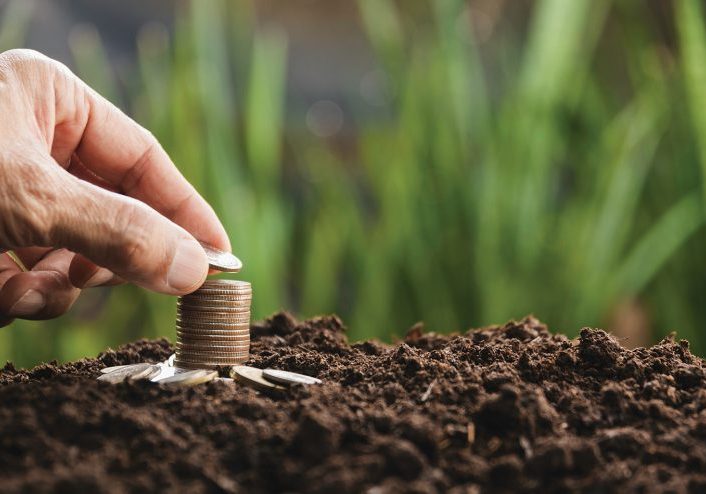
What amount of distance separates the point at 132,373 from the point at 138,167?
0.42 m

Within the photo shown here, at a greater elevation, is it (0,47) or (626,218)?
(0,47)

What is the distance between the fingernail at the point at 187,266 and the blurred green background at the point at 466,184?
94cm

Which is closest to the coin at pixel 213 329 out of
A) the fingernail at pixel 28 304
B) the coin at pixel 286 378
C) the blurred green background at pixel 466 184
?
the coin at pixel 286 378

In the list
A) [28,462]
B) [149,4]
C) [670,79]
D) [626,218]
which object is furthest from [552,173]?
[149,4]

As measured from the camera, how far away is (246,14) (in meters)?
3.29

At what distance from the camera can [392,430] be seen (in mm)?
625

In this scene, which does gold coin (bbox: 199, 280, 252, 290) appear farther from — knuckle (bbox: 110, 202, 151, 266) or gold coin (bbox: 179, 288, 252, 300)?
knuckle (bbox: 110, 202, 151, 266)

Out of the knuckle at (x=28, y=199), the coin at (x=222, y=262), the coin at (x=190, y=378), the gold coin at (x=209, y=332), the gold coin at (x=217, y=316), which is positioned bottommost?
the coin at (x=190, y=378)

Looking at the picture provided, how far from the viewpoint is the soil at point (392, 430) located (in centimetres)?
56

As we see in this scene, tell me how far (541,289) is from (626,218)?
0.28m

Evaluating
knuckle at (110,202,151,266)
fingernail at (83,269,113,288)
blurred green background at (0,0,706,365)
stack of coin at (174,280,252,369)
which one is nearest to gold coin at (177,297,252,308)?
stack of coin at (174,280,252,369)

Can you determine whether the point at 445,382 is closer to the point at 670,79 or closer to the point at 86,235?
the point at 86,235

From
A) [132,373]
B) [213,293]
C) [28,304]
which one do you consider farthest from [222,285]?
[28,304]

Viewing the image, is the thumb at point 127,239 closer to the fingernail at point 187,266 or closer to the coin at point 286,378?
the fingernail at point 187,266
